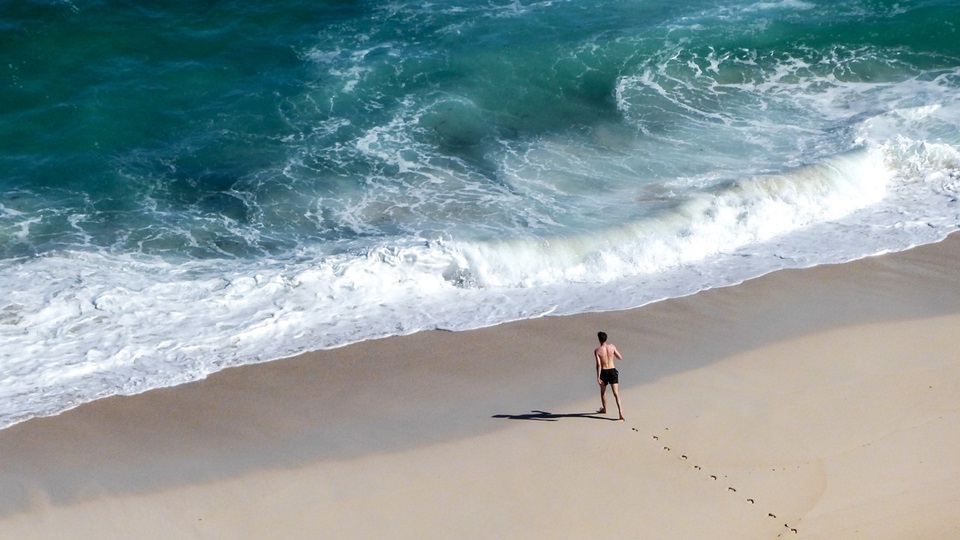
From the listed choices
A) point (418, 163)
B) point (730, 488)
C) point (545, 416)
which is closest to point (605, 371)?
point (545, 416)

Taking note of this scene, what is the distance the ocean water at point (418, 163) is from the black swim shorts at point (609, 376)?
7.16ft

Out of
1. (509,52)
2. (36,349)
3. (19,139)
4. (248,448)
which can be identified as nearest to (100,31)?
(19,139)

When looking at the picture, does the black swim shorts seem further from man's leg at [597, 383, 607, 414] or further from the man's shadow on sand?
the man's shadow on sand

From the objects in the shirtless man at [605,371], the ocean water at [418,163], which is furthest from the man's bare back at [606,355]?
the ocean water at [418,163]

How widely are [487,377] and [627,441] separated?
1942 millimetres

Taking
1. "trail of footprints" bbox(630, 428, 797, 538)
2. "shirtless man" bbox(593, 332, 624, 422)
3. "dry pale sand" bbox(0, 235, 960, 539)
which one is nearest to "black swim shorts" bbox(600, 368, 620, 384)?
"shirtless man" bbox(593, 332, 624, 422)

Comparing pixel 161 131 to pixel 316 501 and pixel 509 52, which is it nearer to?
pixel 509 52

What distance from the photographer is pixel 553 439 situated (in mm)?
9906

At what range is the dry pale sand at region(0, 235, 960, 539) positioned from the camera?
29.2ft

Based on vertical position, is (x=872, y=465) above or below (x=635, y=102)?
below

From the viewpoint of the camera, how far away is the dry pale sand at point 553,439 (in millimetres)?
8914

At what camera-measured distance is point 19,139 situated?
53.6ft

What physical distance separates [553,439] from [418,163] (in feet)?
23.3

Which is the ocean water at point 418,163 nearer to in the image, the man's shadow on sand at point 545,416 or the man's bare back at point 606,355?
the man's bare back at point 606,355
